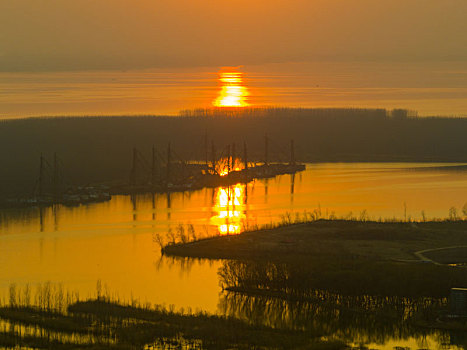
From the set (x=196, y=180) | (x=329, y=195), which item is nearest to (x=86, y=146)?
(x=196, y=180)

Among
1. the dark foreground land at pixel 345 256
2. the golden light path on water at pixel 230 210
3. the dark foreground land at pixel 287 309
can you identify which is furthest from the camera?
the golden light path on water at pixel 230 210

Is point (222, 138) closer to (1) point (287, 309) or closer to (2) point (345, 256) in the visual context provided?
(2) point (345, 256)

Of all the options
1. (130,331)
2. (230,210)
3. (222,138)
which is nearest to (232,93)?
(222,138)

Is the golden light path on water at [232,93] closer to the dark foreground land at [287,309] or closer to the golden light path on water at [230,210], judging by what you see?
the golden light path on water at [230,210]

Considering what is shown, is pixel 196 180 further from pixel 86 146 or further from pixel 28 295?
pixel 28 295

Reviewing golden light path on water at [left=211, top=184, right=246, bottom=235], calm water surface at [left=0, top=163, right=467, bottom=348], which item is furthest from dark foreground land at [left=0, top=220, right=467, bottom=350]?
golden light path on water at [left=211, top=184, right=246, bottom=235]

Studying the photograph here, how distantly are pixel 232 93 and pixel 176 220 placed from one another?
250 ft

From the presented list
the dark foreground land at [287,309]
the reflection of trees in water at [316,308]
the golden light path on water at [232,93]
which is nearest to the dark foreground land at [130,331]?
the dark foreground land at [287,309]

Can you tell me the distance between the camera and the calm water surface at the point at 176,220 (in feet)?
77.3

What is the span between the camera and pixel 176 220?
110 ft

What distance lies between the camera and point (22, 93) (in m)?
109

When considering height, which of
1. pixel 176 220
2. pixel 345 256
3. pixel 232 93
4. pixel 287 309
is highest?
pixel 232 93

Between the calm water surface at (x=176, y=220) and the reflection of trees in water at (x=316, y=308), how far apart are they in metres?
0.43

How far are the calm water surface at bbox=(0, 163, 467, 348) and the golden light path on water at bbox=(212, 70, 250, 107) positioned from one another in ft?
123
